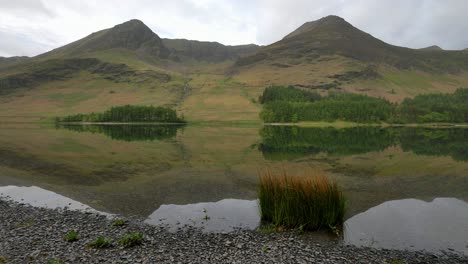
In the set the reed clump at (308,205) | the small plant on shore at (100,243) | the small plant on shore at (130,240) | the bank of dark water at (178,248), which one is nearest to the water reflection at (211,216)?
the bank of dark water at (178,248)

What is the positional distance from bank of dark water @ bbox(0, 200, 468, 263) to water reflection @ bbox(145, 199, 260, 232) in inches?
62.9

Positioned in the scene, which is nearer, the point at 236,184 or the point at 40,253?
the point at 40,253

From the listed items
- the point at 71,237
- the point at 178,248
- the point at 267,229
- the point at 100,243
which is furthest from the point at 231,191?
the point at 71,237

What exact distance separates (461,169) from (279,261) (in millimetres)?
47030

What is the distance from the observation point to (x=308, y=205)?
2152 centimetres

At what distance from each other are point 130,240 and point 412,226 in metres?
19.6

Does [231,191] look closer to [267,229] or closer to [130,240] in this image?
[267,229]

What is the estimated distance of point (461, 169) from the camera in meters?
49.7

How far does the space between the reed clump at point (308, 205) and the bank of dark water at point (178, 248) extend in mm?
1581

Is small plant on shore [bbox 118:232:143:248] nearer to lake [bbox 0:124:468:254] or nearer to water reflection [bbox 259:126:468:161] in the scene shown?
lake [bbox 0:124:468:254]

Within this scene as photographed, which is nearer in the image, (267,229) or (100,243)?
(100,243)

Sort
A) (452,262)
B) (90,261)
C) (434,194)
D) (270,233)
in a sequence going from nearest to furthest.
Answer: (90,261), (452,262), (270,233), (434,194)

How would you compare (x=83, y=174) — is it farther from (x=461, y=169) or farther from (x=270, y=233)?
(x=461, y=169)

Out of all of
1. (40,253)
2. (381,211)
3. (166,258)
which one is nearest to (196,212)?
(166,258)
